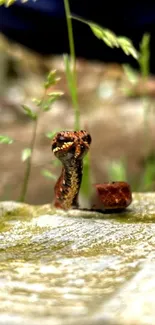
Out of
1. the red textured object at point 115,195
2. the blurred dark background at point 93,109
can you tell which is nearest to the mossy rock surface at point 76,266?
the red textured object at point 115,195

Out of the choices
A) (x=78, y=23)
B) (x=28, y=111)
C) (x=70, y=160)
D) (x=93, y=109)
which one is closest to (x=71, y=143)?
(x=70, y=160)

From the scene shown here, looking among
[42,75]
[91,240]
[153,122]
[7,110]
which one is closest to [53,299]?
[91,240]

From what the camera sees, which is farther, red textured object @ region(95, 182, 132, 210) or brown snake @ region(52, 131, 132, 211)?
red textured object @ region(95, 182, 132, 210)

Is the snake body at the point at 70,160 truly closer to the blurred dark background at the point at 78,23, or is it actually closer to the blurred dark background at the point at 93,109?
the blurred dark background at the point at 93,109

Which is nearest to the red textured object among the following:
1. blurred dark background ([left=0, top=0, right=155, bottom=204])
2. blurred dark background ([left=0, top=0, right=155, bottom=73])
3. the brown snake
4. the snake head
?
the brown snake

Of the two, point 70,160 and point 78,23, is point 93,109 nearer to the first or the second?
point 78,23

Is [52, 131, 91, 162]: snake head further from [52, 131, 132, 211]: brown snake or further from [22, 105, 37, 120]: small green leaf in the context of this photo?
[22, 105, 37, 120]: small green leaf
